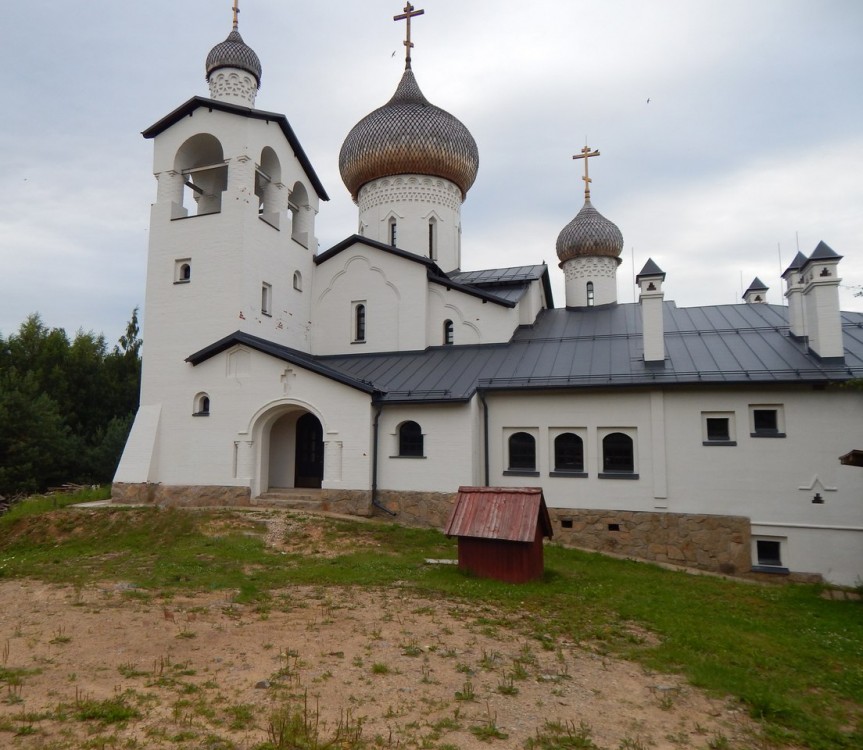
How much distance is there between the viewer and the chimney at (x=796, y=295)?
1375 centimetres

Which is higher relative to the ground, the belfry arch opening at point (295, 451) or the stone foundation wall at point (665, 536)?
the belfry arch opening at point (295, 451)

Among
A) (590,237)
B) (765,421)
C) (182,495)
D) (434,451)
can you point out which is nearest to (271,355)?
(182,495)

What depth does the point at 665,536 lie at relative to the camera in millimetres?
12438

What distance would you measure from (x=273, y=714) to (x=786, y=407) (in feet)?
37.9

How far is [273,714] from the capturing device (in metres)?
4.52

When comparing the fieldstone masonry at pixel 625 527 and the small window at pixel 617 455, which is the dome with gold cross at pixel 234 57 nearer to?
the fieldstone masonry at pixel 625 527

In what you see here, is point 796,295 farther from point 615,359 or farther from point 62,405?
point 62,405

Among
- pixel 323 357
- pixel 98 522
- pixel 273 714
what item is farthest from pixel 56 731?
pixel 323 357

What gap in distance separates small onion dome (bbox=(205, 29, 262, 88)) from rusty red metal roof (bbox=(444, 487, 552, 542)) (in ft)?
48.6

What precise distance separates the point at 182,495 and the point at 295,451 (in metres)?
3.00

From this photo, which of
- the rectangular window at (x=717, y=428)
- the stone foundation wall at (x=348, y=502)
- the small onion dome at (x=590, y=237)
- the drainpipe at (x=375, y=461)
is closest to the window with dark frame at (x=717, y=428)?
the rectangular window at (x=717, y=428)

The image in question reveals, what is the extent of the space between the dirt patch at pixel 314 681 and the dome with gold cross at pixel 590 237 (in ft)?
59.0

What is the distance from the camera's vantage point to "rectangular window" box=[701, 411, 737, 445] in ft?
41.2

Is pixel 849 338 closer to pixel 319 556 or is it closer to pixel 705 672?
pixel 705 672
